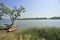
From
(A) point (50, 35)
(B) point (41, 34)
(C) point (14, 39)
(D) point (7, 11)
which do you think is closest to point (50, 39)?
(A) point (50, 35)

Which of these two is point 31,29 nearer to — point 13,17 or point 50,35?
point 50,35

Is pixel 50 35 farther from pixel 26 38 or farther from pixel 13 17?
pixel 13 17

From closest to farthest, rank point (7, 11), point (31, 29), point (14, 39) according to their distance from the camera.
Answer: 1. point (14, 39)
2. point (31, 29)
3. point (7, 11)

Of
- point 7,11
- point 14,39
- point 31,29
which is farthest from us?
point 7,11

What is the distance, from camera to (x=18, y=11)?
818 inches

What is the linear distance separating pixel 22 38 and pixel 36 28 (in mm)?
2096

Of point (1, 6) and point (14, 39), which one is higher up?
point (1, 6)

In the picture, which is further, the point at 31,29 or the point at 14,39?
the point at 31,29

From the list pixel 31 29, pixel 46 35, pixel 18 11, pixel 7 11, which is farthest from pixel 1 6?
pixel 46 35

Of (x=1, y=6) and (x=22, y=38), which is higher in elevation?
(x=1, y=6)

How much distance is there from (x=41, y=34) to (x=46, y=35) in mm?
473

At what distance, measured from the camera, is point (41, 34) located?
8.04 metres

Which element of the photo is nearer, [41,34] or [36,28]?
[41,34]

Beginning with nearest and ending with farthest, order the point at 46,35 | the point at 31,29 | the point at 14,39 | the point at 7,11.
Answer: the point at 14,39 → the point at 46,35 → the point at 31,29 → the point at 7,11
